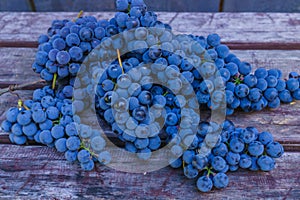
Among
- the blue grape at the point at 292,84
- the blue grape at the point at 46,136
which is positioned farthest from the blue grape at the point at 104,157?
the blue grape at the point at 292,84

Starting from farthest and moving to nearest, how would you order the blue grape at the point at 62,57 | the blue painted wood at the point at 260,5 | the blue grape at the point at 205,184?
the blue painted wood at the point at 260,5
the blue grape at the point at 62,57
the blue grape at the point at 205,184

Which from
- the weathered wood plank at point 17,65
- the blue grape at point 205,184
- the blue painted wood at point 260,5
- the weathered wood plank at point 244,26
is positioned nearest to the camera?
the blue grape at point 205,184

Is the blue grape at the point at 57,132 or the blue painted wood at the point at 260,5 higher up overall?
the blue grape at the point at 57,132

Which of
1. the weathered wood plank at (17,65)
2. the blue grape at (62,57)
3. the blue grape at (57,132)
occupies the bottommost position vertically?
the weathered wood plank at (17,65)

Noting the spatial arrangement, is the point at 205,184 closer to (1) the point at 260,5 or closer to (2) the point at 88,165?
(2) the point at 88,165

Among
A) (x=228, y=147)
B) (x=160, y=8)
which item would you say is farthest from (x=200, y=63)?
(x=160, y=8)

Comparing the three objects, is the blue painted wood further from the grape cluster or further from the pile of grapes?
the grape cluster

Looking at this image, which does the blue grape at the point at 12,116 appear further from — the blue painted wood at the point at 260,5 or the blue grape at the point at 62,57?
the blue painted wood at the point at 260,5
